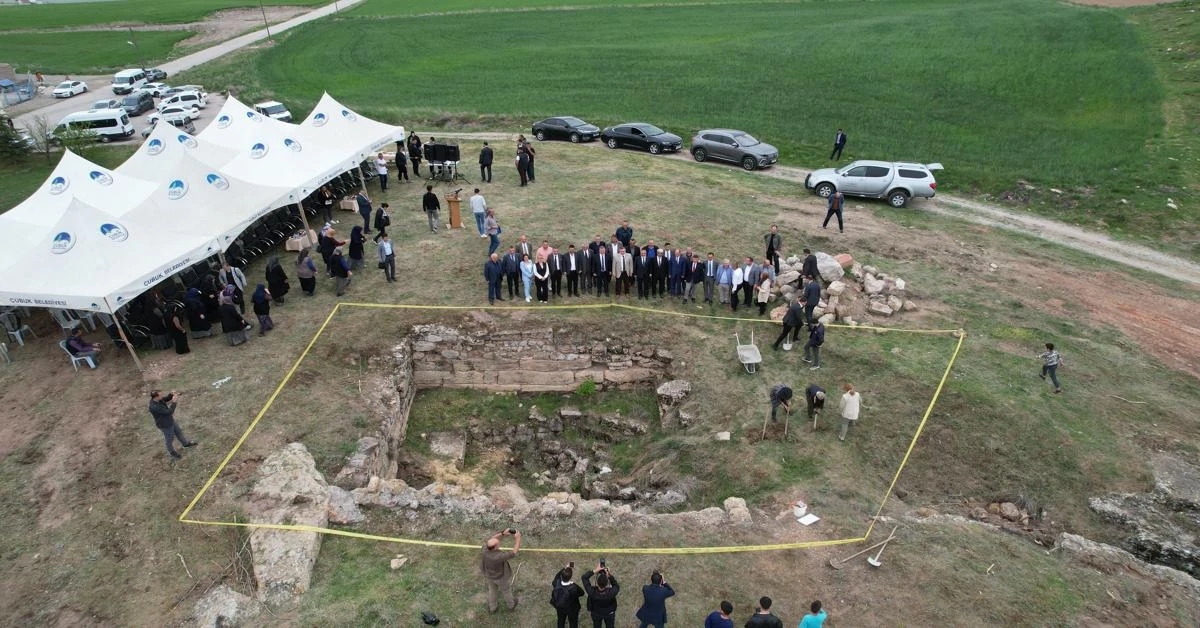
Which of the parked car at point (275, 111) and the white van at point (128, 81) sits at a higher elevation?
the parked car at point (275, 111)

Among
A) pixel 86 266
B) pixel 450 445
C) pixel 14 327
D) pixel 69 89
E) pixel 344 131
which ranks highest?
pixel 344 131

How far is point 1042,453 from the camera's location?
37.4ft

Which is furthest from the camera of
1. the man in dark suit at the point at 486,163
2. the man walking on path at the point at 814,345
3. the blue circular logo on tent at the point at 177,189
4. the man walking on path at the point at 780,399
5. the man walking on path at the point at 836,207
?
the man in dark suit at the point at 486,163

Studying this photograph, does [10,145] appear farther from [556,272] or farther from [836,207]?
[836,207]

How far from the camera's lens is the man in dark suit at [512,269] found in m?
15.8

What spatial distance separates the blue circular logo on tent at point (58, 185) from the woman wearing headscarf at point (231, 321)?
6.52m

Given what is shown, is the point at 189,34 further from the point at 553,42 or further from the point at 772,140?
the point at 772,140

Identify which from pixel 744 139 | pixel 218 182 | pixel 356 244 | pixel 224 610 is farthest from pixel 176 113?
pixel 224 610

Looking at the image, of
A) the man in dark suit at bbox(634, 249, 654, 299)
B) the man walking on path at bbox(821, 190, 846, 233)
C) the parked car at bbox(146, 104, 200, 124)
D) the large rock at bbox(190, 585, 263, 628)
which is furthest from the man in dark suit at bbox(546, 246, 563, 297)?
the parked car at bbox(146, 104, 200, 124)

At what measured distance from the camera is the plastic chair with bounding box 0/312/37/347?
14.2 m

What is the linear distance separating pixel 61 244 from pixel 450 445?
9022mm

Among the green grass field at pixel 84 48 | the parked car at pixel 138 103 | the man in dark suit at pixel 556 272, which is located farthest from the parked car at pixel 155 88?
the man in dark suit at pixel 556 272

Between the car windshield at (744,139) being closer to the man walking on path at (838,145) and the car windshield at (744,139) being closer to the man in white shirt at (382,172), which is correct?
the man walking on path at (838,145)

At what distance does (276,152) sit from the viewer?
61.6ft
